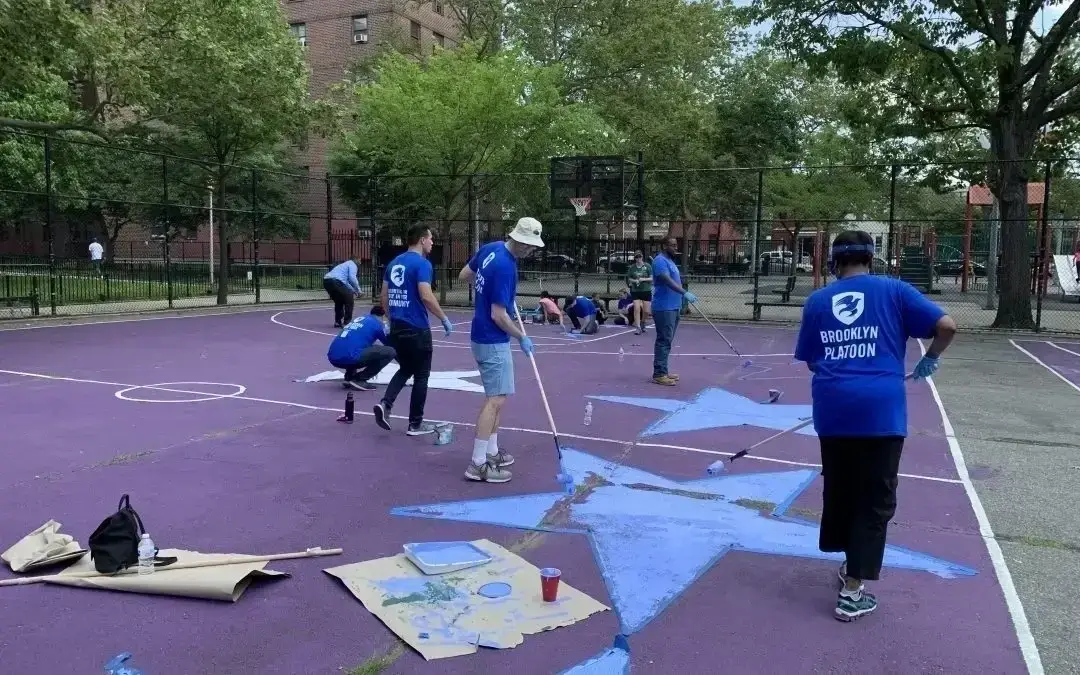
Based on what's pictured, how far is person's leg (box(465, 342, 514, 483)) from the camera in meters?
6.17

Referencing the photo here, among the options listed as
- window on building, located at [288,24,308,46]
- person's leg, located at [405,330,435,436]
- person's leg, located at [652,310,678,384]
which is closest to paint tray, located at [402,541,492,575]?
person's leg, located at [405,330,435,436]

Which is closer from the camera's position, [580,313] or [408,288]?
[408,288]

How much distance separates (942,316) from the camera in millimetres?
3838

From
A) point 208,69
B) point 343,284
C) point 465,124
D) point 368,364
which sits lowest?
point 368,364

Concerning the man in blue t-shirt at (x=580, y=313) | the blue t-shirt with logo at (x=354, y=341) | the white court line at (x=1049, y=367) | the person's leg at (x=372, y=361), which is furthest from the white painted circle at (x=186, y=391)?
the white court line at (x=1049, y=367)

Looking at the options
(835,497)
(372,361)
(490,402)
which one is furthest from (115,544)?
(372,361)

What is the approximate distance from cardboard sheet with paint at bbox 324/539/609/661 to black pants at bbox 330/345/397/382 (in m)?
5.62

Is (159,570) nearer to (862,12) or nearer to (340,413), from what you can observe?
(340,413)

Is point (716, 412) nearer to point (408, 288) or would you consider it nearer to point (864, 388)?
point (408, 288)

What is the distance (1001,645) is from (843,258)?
1.93m

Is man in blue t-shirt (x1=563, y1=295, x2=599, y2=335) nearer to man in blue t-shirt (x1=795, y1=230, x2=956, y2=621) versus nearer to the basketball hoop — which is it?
the basketball hoop

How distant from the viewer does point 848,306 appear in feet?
13.0

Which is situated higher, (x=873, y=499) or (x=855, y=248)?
(x=855, y=248)

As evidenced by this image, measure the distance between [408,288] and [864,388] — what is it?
4.42 meters
